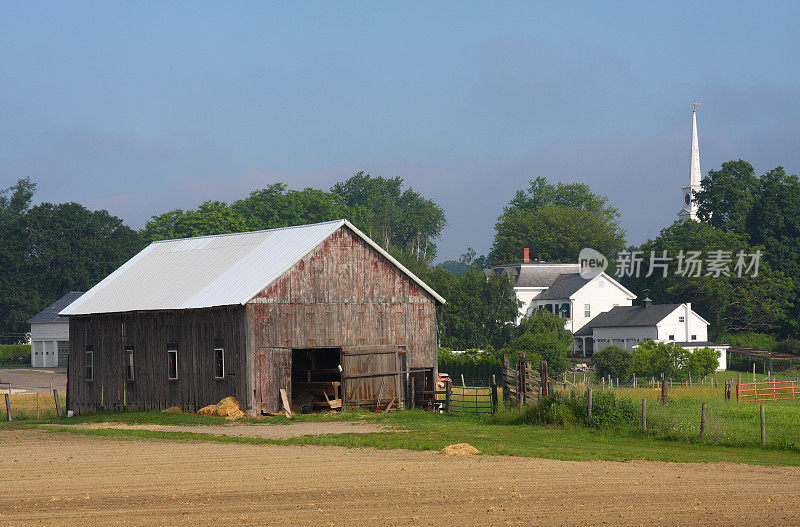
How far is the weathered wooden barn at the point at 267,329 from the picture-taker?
133ft

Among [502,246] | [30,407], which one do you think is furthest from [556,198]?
[30,407]

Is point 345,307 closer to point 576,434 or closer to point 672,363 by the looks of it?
point 576,434

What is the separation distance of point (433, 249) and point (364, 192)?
49.9 ft

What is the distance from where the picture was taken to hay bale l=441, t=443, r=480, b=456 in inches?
1058

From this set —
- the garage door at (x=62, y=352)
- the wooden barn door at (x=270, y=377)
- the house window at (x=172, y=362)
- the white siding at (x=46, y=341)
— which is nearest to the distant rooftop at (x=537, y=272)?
the garage door at (x=62, y=352)

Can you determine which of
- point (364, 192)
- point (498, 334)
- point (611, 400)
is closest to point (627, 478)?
point (611, 400)

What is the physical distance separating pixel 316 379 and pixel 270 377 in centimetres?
672

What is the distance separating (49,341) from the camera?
100438mm

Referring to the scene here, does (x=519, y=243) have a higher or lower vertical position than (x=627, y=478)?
higher

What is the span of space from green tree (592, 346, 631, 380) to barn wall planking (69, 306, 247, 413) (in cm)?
3760

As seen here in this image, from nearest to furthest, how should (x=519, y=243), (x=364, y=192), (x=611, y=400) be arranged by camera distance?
(x=611, y=400), (x=519, y=243), (x=364, y=192)

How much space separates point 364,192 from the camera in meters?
163

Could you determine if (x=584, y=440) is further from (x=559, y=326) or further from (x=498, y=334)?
(x=498, y=334)

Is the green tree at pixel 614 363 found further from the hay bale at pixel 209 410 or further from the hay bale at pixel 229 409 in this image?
the hay bale at pixel 209 410
